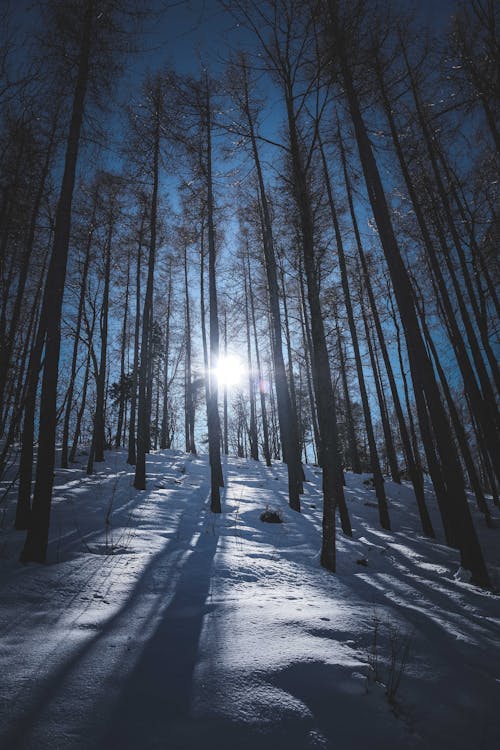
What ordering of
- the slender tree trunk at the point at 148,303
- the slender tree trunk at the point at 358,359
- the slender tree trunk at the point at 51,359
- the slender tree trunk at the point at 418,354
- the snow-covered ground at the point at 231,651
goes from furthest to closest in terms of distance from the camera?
the slender tree trunk at the point at 148,303 < the slender tree trunk at the point at 358,359 < the slender tree trunk at the point at 418,354 < the slender tree trunk at the point at 51,359 < the snow-covered ground at the point at 231,651

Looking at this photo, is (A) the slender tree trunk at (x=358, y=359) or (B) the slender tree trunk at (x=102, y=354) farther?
(B) the slender tree trunk at (x=102, y=354)

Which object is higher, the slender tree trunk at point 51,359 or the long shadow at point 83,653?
the slender tree trunk at point 51,359

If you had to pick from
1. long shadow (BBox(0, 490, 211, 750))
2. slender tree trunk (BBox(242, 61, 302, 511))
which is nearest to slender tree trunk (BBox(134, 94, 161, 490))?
slender tree trunk (BBox(242, 61, 302, 511))

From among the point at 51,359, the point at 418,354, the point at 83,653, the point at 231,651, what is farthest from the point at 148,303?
the point at 231,651

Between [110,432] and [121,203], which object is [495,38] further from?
[110,432]

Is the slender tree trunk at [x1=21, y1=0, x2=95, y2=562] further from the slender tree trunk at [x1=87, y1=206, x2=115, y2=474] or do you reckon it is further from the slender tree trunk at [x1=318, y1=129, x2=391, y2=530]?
the slender tree trunk at [x1=87, y1=206, x2=115, y2=474]

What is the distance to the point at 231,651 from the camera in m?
1.91

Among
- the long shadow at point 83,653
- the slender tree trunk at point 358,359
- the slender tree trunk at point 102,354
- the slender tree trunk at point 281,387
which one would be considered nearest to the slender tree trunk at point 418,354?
the slender tree trunk at point 358,359

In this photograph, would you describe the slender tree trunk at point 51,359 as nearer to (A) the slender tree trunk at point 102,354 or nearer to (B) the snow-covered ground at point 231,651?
(B) the snow-covered ground at point 231,651

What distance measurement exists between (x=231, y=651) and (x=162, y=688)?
479 millimetres

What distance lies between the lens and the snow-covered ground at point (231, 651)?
135cm

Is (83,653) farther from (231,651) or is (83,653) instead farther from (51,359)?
(51,359)

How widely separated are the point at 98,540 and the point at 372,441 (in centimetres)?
739

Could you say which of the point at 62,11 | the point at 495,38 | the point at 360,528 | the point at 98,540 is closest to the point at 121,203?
the point at 62,11
